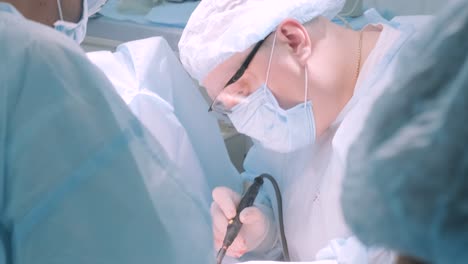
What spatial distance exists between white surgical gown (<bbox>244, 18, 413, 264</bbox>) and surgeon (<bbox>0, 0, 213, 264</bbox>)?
451 mm

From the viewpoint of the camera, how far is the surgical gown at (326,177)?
1206 millimetres

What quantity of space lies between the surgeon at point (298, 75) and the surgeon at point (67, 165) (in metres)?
0.55

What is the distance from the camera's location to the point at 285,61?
134cm

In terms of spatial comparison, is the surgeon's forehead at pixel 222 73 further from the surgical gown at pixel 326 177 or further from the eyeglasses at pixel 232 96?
the surgical gown at pixel 326 177

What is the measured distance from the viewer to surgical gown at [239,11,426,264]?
3.96 feet

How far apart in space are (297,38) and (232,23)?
0.15 meters

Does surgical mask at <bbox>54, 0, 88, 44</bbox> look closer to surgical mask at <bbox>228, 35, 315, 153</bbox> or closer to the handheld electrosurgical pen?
surgical mask at <bbox>228, 35, 315, 153</bbox>

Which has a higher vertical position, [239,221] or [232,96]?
[232,96]

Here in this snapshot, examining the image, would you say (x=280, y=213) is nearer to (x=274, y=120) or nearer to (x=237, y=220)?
(x=237, y=220)

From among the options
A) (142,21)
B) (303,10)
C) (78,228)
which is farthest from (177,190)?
(142,21)

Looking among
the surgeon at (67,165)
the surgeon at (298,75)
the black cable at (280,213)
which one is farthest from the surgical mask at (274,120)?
the surgeon at (67,165)

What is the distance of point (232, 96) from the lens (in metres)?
1.43

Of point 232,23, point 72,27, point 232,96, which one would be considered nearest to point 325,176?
point 232,96

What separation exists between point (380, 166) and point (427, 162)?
0.03 meters
